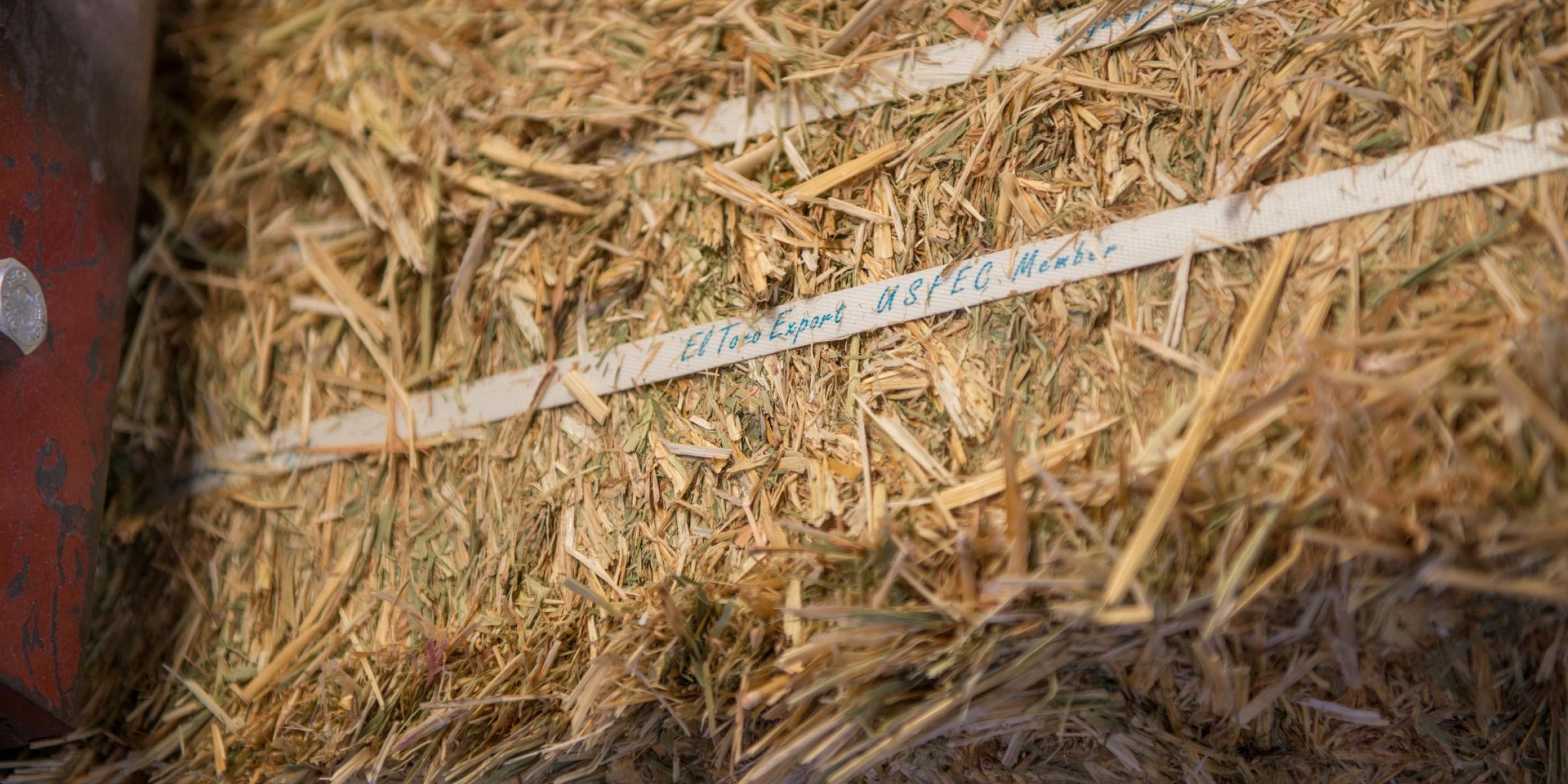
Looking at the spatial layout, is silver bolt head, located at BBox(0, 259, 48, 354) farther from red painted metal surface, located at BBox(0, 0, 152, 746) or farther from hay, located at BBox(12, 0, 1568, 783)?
hay, located at BBox(12, 0, 1568, 783)

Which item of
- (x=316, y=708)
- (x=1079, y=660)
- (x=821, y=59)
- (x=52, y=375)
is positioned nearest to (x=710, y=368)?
(x=821, y=59)

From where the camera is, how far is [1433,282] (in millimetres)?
1197

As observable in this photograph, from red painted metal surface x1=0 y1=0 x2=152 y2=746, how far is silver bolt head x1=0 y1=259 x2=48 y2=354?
0.05 m

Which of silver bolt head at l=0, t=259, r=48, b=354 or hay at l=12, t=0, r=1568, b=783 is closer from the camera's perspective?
hay at l=12, t=0, r=1568, b=783

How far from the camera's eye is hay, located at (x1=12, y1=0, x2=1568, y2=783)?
1140mm

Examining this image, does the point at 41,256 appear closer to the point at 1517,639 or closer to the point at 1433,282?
the point at 1433,282

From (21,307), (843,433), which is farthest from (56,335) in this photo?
(843,433)

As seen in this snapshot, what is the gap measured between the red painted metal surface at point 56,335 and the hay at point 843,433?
0.14 metres

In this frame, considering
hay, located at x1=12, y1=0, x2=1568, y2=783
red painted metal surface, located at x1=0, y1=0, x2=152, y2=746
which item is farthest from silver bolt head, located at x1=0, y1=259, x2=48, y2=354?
hay, located at x1=12, y1=0, x2=1568, y2=783

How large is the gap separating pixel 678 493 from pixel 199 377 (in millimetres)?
1034

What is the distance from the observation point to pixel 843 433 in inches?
55.4

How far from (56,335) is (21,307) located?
0.16 metres

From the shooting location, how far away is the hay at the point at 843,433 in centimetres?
114

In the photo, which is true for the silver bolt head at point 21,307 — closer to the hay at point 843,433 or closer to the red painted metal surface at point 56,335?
the red painted metal surface at point 56,335
